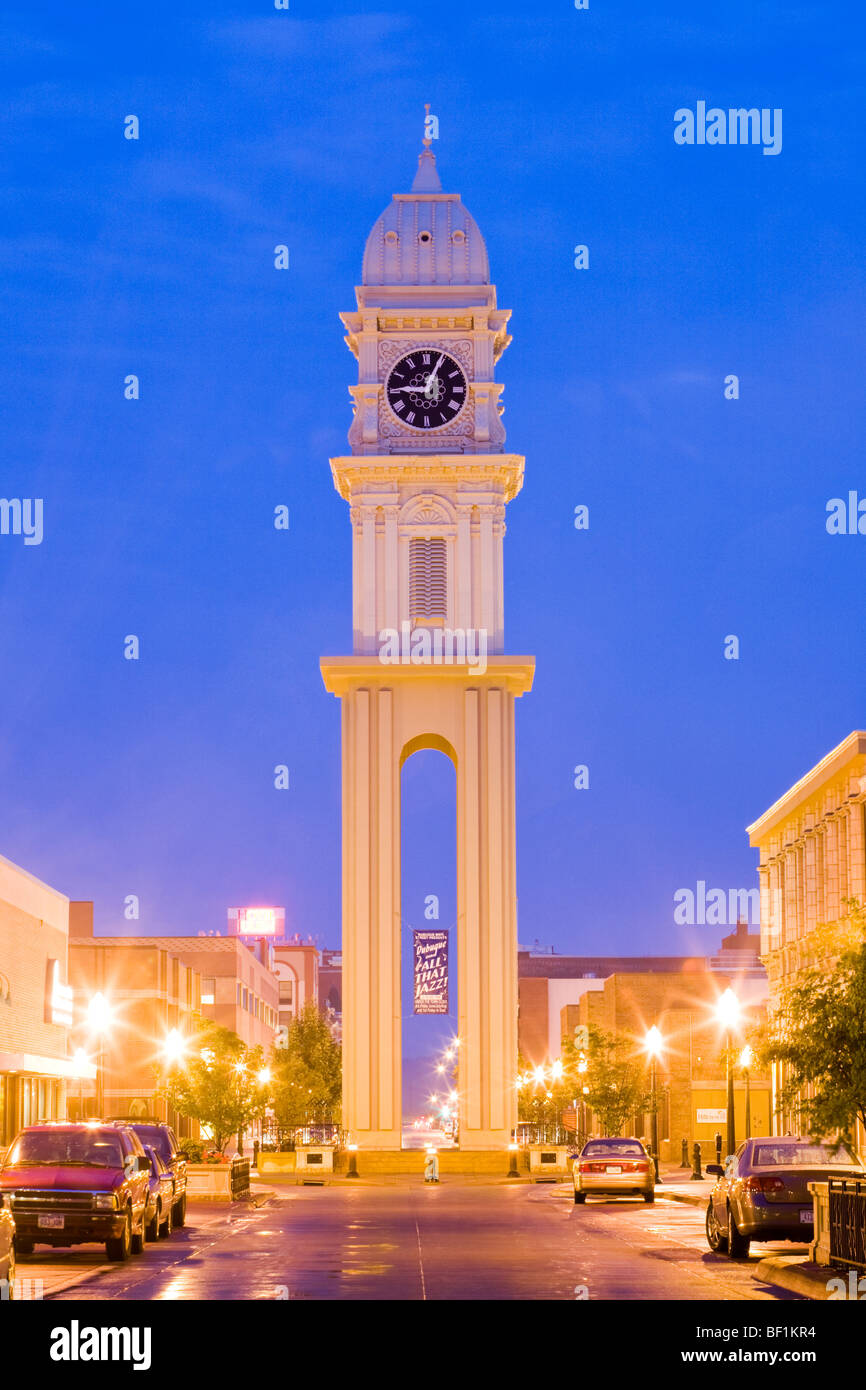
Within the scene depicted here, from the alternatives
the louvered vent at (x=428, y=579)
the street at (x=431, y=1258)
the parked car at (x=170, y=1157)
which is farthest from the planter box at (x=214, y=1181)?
the louvered vent at (x=428, y=579)

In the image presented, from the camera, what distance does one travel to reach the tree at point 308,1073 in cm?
11731

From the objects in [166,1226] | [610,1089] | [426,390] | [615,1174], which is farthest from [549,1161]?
[166,1226]

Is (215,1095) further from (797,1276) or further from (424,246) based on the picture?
(424,246)

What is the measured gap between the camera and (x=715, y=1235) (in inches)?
1160

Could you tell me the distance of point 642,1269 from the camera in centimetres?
2592

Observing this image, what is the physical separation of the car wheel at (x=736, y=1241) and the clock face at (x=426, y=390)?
6134 centimetres

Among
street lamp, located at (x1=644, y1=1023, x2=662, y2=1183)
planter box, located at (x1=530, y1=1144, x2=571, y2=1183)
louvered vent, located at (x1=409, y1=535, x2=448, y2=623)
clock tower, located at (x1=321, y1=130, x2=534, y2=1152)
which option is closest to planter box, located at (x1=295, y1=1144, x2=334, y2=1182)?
clock tower, located at (x1=321, y1=130, x2=534, y2=1152)

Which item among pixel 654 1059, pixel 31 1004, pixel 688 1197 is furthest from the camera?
pixel 654 1059

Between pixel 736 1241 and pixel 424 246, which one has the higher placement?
pixel 424 246

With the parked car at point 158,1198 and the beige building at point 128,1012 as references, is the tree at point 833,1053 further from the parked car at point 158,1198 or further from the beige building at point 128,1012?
the beige building at point 128,1012

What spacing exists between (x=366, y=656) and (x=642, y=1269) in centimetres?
5892

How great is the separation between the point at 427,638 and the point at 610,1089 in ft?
64.3
